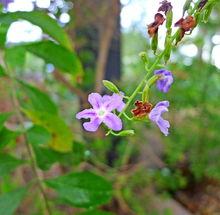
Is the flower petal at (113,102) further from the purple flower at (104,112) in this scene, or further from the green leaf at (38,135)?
the green leaf at (38,135)

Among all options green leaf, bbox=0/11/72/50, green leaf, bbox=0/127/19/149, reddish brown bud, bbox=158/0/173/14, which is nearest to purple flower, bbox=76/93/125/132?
reddish brown bud, bbox=158/0/173/14

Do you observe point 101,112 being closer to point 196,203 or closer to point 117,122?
point 117,122

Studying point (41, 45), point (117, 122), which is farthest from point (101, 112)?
point (41, 45)

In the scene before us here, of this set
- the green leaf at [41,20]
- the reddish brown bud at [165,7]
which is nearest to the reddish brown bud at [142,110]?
the reddish brown bud at [165,7]

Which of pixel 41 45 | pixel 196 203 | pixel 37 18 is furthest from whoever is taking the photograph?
pixel 196 203

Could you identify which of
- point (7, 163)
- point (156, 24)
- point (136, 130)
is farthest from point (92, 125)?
point (136, 130)
